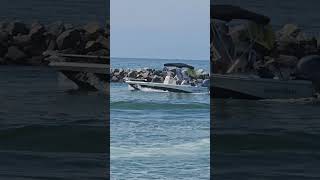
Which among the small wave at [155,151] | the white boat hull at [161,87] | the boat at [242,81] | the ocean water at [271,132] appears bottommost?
the small wave at [155,151]

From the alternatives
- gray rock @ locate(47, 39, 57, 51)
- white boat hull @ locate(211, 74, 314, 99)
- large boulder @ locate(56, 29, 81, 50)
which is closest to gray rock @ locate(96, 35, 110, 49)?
large boulder @ locate(56, 29, 81, 50)

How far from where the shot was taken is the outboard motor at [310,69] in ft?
19.2

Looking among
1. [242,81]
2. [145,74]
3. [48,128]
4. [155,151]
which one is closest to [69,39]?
[48,128]

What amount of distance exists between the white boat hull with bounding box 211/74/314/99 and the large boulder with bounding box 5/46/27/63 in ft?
6.53

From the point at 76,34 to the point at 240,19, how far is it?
1.69 m

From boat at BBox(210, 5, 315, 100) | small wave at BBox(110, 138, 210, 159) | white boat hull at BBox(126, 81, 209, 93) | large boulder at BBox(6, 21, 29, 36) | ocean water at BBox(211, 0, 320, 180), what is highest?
Answer: large boulder at BBox(6, 21, 29, 36)

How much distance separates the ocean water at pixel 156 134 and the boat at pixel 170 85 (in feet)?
0.41

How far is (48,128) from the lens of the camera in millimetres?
5918

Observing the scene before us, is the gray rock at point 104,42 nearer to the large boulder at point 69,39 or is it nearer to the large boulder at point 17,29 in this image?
the large boulder at point 69,39

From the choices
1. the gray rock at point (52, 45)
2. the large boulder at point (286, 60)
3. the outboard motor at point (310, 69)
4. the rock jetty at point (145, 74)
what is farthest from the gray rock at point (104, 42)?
the outboard motor at point (310, 69)

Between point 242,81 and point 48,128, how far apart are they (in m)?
A: 2.03

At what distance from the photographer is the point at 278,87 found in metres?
5.92

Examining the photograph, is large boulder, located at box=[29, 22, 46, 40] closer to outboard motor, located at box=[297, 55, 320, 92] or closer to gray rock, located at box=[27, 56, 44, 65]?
gray rock, located at box=[27, 56, 44, 65]

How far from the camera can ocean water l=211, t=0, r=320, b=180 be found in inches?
225
